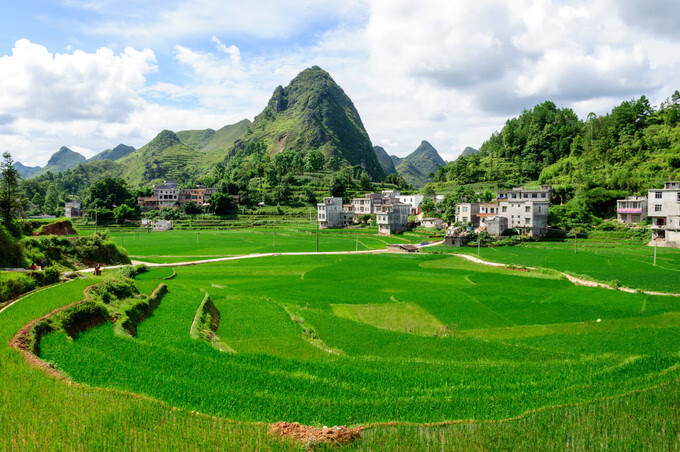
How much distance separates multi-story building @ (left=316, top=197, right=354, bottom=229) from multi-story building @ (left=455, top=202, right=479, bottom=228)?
27.7m

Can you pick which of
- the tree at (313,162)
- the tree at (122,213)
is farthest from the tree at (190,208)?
the tree at (313,162)

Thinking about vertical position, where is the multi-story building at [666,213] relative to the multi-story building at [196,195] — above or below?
below

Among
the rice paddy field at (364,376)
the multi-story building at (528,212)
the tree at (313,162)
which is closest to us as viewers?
the rice paddy field at (364,376)

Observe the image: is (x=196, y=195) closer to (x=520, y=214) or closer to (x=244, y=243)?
(x=244, y=243)

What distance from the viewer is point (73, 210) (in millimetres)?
102500

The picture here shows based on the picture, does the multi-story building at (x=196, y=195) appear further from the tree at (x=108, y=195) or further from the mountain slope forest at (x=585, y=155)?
the mountain slope forest at (x=585, y=155)

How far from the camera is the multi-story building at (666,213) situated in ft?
158

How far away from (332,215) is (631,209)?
54.9m

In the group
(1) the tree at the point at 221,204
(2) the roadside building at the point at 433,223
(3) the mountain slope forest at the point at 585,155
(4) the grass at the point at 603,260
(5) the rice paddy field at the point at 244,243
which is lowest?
(4) the grass at the point at 603,260

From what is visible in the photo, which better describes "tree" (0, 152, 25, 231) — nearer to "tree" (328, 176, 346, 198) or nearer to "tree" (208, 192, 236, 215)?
"tree" (208, 192, 236, 215)

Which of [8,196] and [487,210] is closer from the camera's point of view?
[8,196]

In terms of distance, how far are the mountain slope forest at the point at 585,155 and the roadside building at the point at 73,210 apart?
4012 inches

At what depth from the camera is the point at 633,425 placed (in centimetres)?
911


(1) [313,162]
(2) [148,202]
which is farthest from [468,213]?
(2) [148,202]
